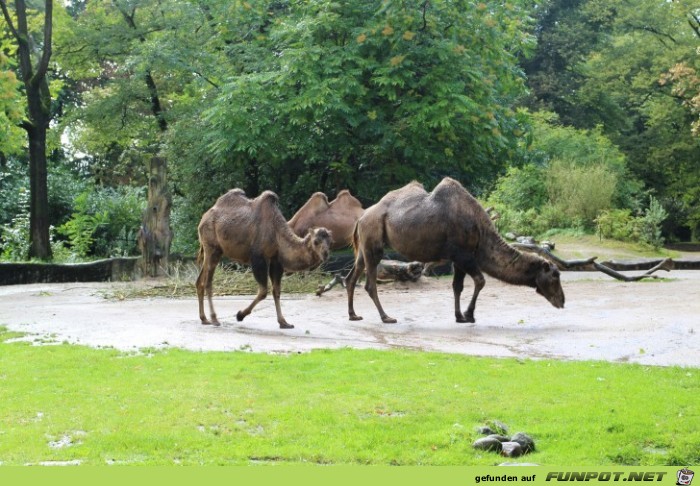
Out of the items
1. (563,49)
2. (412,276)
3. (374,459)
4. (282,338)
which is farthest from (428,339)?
(563,49)

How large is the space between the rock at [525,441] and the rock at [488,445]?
0.12m

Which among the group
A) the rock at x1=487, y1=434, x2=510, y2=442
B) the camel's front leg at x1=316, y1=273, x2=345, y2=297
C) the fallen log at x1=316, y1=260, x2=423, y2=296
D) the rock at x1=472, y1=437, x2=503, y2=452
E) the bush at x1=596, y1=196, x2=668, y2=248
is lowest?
the rock at x1=472, y1=437, x2=503, y2=452

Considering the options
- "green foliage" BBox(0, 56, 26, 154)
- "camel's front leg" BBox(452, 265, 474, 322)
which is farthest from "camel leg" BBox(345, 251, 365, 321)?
"green foliage" BBox(0, 56, 26, 154)

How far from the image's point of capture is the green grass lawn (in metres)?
6.61

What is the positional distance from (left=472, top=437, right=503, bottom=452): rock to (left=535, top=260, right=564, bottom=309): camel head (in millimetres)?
7396

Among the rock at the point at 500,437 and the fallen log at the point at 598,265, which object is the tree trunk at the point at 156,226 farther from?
the rock at the point at 500,437

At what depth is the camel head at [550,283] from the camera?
13766mm

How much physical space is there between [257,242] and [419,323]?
2.81 m

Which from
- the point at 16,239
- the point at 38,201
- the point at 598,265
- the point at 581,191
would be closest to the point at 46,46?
the point at 38,201

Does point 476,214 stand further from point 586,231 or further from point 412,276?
point 586,231

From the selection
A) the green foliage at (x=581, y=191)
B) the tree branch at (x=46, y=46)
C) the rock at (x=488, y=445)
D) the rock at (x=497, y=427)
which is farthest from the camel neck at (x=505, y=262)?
the tree branch at (x=46, y=46)

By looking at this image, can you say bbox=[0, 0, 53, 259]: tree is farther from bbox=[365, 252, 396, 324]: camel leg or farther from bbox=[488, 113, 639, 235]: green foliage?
bbox=[365, 252, 396, 324]: camel leg

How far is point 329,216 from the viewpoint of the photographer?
749 inches

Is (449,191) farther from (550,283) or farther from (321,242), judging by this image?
(321,242)
